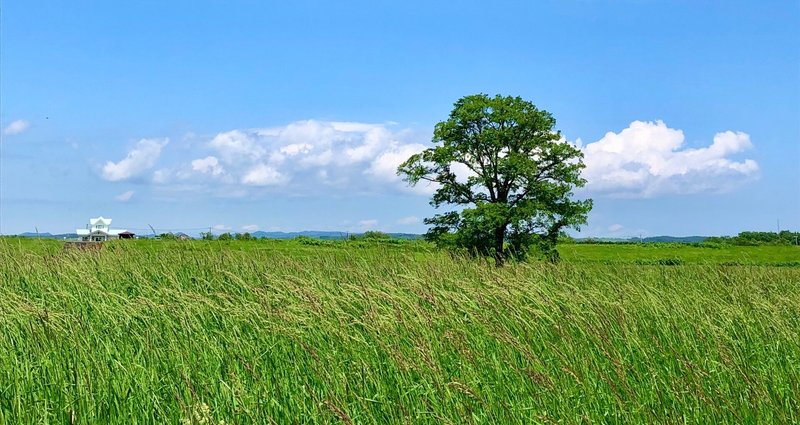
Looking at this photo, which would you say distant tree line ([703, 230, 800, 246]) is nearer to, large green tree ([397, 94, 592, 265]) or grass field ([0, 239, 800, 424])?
large green tree ([397, 94, 592, 265])

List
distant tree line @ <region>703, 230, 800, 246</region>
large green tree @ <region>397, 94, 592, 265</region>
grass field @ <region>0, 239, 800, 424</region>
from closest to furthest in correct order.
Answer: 1. grass field @ <region>0, 239, 800, 424</region>
2. large green tree @ <region>397, 94, 592, 265</region>
3. distant tree line @ <region>703, 230, 800, 246</region>

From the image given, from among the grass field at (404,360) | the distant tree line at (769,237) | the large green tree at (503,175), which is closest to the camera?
the grass field at (404,360)

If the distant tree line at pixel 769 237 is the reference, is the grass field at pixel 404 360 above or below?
below

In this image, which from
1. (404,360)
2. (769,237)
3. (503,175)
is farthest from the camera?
(769,237)

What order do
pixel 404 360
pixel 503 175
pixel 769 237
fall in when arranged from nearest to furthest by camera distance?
pixel 404 360
pixel 503 175
pixel 769 237

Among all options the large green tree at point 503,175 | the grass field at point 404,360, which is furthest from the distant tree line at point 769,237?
the grass field at point 404,360

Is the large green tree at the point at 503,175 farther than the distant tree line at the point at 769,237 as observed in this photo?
No

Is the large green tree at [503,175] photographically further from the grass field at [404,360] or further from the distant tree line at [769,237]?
the distant tree line at [769,237]

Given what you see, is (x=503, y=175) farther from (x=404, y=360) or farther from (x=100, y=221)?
(x=100, y=221)

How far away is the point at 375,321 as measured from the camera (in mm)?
5734

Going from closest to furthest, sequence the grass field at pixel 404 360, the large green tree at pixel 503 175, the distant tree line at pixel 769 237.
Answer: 1. the grass field at pixel 404 360
2. the large green tree at pixel 503 175
3. the distant tree line at pixel 769 237

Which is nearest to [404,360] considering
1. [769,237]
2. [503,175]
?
[503,175]

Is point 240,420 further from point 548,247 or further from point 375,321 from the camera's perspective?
point 548,247

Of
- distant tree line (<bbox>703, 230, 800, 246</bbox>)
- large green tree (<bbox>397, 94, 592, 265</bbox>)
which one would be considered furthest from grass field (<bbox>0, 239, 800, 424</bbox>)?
distant tree line (<bbox>703, 230, 800, 246</bbox>)
